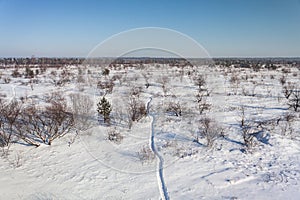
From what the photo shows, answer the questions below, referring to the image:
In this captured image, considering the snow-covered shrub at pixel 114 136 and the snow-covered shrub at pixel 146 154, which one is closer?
the snow-covered shrub at pixel 146 154

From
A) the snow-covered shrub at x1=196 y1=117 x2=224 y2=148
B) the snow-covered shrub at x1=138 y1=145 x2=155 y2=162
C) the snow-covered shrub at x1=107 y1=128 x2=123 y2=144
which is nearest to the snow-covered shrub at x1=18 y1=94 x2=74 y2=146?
the snow-covered shrub at x1=107 y1=128 x2=123 y2=144

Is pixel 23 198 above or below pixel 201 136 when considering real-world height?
below

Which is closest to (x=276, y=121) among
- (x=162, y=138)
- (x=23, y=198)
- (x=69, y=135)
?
(x=162, y=138)

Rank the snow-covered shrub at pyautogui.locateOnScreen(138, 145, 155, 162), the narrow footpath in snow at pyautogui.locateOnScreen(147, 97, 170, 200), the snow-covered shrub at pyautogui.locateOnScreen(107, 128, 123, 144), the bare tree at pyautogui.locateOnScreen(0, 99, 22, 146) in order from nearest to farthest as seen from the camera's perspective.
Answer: the narrow footpath in snow at pyautogui.locateOnScreen(147, 97, 170, 200)
the snow-covered shrub at pyautogui.locateOnScreen(138, 145, 155, 162)
the bare tree at pyautogui.locateOnScreen(0, 99, 22, 146)
the snow-covered shrub at pyautogui.locateOnScreen(107, 128, 123, 144)

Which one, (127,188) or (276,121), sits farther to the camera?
(276,121)

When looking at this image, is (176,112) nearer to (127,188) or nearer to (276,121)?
(276,121)

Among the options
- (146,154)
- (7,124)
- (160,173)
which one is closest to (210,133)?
(146,154)

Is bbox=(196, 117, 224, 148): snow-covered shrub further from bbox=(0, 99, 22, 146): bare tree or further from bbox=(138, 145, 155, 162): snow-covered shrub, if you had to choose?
bbox=(0, 99, 22, 146): bare tree

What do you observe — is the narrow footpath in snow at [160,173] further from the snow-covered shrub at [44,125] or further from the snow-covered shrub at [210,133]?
the snow-covered shrub at [44,125]

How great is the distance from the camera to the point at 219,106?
46.5ft

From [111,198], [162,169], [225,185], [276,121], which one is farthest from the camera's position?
[276,121]

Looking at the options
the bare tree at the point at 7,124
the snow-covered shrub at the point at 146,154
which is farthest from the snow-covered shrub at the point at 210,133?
the bare tree at the point at 7,124

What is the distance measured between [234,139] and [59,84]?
69.4 ft

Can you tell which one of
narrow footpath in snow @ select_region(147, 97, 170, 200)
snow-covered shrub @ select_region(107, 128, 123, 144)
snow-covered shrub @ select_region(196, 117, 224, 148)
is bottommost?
narrow footpath in snow @ select_region(147, 97, 170, 200)
